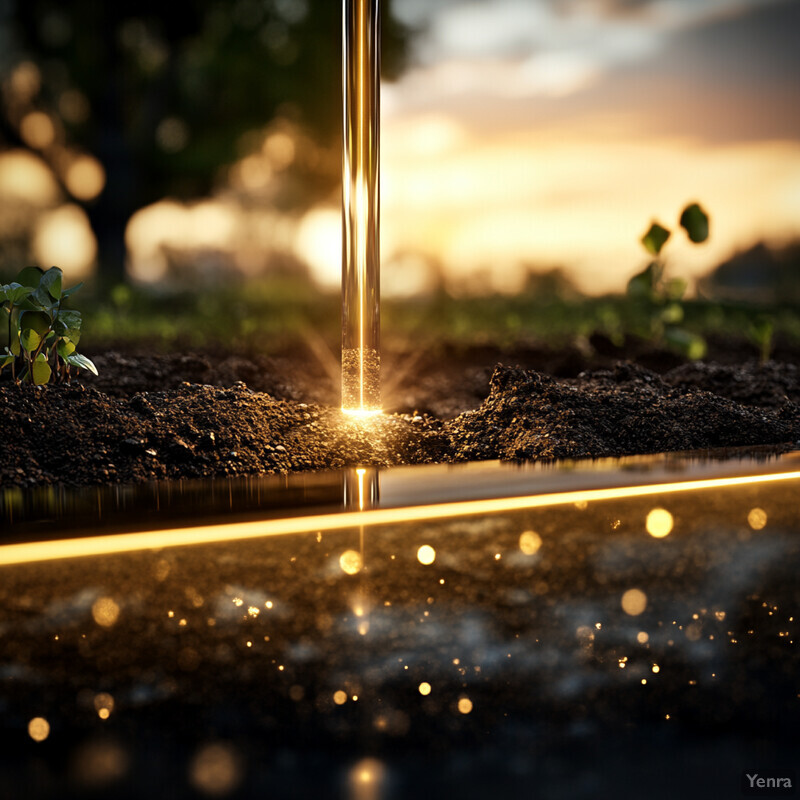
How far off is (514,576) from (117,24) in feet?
26.9

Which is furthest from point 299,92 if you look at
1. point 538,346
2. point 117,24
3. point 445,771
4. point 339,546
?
point 445,771

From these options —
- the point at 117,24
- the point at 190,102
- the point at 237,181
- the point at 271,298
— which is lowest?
the point at 271,298

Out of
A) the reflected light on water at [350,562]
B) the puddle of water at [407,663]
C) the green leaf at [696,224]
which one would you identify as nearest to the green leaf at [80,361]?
the puddle of water at [407,663]

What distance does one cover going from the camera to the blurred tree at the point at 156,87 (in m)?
7.96

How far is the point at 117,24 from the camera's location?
8055 millimetres

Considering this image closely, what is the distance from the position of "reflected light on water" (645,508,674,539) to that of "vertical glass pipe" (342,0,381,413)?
4.80 feet

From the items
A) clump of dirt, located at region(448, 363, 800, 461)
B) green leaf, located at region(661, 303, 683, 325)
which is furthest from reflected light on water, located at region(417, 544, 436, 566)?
green leaf, located at region(661, 303, 683, 325)

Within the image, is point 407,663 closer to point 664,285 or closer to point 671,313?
point 664,285

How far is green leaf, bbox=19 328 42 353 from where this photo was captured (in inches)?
105

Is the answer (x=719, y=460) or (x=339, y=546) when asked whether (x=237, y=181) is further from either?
(x=339, y=546)

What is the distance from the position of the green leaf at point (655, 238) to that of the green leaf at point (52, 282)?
3308 millimetres

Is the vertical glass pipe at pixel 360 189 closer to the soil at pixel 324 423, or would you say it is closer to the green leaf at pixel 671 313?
the soil at pixel 324 423

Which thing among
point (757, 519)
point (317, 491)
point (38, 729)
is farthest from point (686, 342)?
point (38, 729)

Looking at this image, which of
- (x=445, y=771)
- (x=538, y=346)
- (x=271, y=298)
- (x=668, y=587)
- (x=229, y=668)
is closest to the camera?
(x=445, y=771)
